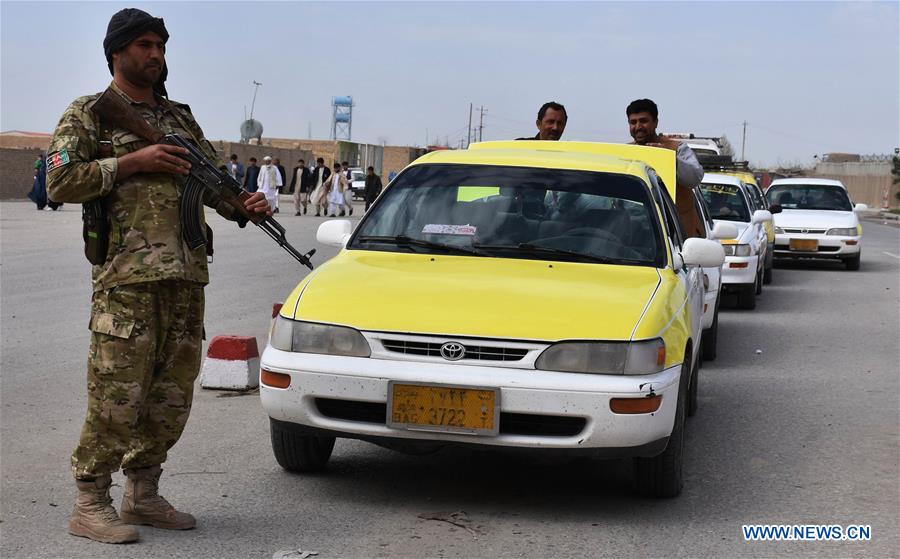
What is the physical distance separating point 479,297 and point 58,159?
6.04ft

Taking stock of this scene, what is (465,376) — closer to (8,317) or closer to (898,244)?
(8,317)

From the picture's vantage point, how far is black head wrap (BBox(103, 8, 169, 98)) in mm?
4855

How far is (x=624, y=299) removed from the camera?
5.65 meters

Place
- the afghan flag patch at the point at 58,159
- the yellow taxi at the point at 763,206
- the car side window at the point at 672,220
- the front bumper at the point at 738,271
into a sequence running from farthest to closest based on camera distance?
1. the yellow taxi at the point at 763,206
2. the front bumper at the point at 738,271
3. the car side window at the point at 672,220
4. the afghan flag patch at the point at 58,159

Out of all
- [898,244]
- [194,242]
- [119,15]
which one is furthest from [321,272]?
[898,244]

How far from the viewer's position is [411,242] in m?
6.42

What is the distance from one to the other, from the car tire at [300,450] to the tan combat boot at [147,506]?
2.71 feet

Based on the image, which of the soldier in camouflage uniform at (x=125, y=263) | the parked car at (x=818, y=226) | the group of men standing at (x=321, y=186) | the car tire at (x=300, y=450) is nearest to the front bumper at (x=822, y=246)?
the parked car at (x=818, y=226)

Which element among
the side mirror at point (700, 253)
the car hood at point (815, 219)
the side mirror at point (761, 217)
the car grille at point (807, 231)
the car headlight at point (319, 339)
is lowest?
the car grille at point (807, 231)

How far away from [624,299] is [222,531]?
1.97m

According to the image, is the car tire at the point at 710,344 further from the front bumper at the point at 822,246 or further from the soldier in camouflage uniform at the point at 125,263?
the front bumper at the point at 822,246

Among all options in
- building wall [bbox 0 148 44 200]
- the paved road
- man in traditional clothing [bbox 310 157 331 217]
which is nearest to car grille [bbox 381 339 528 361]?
the paved road

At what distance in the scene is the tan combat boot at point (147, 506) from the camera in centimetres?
509

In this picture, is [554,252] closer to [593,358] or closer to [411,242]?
[411,242]
